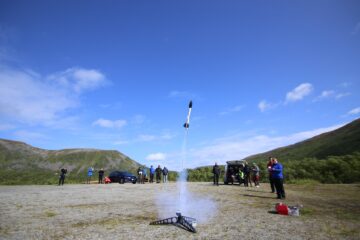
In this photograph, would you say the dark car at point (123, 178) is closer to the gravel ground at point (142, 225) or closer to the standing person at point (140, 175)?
the standing person at point (140, 175)

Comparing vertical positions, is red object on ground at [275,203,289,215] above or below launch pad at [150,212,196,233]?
above

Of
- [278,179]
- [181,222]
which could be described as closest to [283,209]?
[181,222]

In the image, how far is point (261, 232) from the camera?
25.2 ft

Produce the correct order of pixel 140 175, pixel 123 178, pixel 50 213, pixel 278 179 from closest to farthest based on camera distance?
pixel 50 213 < pixel 278 179 < pixel 140 175 < pixel 123 178

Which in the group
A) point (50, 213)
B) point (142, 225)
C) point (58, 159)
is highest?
point (58, 159)

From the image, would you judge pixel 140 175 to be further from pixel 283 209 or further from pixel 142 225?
pixel 142 225

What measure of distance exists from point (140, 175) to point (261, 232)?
28.1 m

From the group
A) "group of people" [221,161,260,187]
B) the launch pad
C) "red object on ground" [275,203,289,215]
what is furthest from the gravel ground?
"group of people" [221,161,260,187]

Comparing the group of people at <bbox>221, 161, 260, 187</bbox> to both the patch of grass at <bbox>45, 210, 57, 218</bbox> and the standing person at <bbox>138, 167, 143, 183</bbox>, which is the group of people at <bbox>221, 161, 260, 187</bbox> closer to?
the standing person at <bbox>138, 167, 143, 183</bbox>

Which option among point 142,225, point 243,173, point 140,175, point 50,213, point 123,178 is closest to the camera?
point 142,225

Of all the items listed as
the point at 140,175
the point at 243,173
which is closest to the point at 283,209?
the point at 243,173

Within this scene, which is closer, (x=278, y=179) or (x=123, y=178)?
(x=278, y=179)

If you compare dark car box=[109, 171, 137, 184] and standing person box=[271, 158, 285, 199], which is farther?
dark car box=[109, 171, 137, 184]

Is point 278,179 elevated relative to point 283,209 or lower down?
elevated
